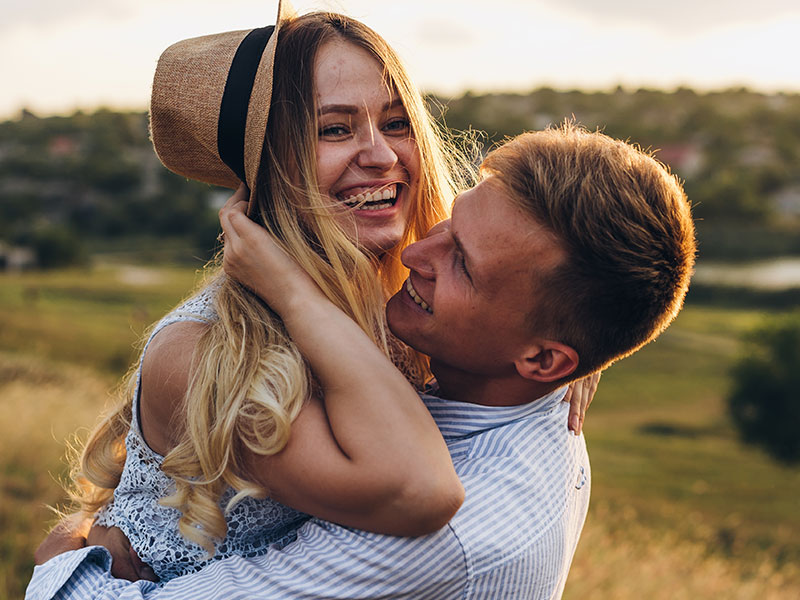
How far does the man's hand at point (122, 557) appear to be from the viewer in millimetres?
2367

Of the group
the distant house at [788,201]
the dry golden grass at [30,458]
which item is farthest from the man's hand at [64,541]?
the distant house at [788,201]

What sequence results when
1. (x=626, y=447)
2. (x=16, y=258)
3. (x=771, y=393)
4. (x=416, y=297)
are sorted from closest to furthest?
1. (x=416, y=297)
2. (x=771, y=393)
3. (x=626, y=447)
4. (x=16, y=258)

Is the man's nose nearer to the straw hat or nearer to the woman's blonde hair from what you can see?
the woman's blonde hair

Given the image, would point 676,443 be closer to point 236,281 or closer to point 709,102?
point 236,281

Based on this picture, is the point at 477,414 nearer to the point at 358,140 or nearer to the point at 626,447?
the point at 358,140

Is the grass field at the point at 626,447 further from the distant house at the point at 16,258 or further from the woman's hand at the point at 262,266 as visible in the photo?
the distant house at the point at 16,258

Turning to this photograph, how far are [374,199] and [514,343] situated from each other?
82cm

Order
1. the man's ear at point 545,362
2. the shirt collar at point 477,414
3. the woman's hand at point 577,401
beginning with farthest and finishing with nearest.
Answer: the woman's hand at point 577,401, the shirt collar at point 477,414, the man's ear at point 545,362

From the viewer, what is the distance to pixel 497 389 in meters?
2.23

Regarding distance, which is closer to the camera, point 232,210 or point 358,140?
point 232,210

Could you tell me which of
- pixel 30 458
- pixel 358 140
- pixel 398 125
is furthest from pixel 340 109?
pixel 30 458

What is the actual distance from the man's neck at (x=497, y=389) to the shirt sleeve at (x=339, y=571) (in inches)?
19.6

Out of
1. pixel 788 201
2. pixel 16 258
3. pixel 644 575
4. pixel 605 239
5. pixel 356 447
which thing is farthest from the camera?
pixel 788 201

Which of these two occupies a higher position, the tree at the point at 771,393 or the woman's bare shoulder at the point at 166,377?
the woman's bare shoulder at the point at 166,377
